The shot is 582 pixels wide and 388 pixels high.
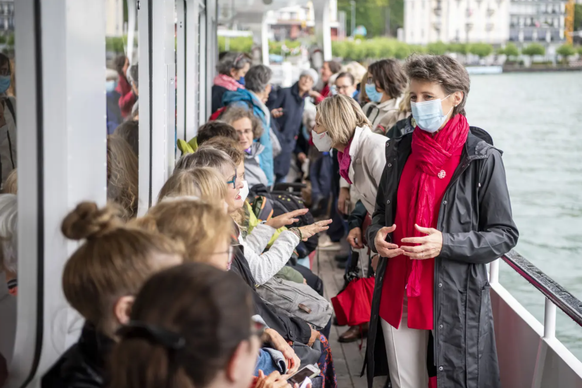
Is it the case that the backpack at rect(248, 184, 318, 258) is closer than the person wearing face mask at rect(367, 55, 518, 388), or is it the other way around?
the person wearing face mask at rect(367, 55, 518, 388)

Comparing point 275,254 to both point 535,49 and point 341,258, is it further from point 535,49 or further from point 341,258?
point 535,49

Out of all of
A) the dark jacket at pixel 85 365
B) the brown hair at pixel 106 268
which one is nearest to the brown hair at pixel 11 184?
the brown hair at pixel 106 268

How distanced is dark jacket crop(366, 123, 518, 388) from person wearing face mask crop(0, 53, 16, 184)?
1438 millimetres

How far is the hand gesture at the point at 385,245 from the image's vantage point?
2.49 meters

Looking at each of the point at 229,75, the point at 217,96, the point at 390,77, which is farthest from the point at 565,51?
the point at 390,77

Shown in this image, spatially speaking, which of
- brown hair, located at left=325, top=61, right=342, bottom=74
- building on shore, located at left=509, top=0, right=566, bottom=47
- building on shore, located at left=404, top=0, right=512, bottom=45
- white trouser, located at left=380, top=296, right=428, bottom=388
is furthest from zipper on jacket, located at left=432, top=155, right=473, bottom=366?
building on shore, located at left=404, top=0, right=512, bottom=45

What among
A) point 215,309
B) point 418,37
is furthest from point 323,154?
point 418,37

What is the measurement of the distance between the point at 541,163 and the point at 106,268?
38.4 meters

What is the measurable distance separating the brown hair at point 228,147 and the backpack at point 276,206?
0.30 m

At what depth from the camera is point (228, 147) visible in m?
3.40

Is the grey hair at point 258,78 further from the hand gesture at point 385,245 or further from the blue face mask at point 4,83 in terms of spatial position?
the blue face mask at point 4,83

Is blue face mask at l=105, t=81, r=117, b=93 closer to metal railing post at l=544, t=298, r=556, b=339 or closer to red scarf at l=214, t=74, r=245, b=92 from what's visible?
metal railing post at l=544, t=298, r=556, b=339

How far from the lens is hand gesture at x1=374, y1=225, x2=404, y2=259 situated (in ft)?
8.16

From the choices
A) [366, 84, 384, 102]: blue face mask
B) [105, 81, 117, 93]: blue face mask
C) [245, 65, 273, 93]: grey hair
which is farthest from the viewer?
[245, 65, 273, 93]: grey hair
